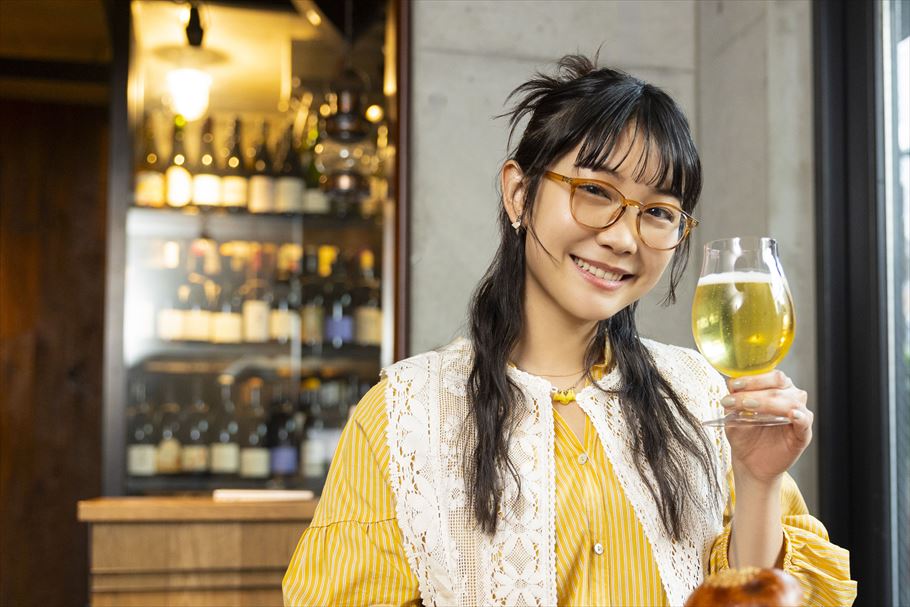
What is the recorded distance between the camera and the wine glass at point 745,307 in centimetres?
102

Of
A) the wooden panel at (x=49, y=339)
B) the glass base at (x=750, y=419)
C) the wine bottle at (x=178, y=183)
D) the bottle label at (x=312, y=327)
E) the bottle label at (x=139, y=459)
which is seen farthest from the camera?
the wooden panel at (x=49, y=339)

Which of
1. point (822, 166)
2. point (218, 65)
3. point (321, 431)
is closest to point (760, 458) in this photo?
point (822, 166)

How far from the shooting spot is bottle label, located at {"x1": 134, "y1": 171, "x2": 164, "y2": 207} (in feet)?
12.1

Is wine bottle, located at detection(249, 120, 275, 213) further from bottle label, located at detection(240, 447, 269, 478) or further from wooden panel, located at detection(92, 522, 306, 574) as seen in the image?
wooden panel, located at detection(92, 522, 306, 574)

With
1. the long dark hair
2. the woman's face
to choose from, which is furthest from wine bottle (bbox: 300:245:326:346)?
the woman's face

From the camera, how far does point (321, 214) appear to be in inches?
152

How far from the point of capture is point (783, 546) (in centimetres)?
120

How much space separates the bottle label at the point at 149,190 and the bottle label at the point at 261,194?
1.10 feet

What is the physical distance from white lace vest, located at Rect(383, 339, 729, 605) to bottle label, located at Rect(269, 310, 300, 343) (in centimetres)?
255

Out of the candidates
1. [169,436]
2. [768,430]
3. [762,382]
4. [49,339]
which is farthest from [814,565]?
[49,339]

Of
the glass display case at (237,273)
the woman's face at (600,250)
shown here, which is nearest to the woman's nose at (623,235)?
the woman's face at (600,250)

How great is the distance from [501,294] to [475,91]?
3.65 ft

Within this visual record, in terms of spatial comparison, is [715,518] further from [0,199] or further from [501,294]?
[0,199]

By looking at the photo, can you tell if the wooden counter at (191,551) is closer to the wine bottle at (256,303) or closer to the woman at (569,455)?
the woman at (569,455)
